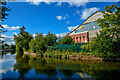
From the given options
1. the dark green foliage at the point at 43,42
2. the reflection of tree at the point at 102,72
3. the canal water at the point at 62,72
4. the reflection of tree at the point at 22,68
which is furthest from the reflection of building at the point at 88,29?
the reflection of tree at the point at 22,68

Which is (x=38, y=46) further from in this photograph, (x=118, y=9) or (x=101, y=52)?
(x=118, y=9)

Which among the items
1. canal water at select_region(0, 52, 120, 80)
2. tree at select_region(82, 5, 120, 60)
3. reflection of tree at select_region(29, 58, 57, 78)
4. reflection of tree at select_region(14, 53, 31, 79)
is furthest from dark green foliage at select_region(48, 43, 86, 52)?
reflection of tree at select_region(14, 53, 31, 79)

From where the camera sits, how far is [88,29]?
2422 centimetres

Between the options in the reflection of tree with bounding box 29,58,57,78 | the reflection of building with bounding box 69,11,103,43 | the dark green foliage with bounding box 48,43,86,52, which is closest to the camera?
the reflection of tree with bounding box 29,58,57,78

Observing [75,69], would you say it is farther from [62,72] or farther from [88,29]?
[88,29]

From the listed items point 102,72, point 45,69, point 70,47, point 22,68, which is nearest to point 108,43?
point 102,72

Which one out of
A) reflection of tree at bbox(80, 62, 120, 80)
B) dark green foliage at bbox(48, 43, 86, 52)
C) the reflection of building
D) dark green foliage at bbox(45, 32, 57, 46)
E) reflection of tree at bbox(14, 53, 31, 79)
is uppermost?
the reflection of building

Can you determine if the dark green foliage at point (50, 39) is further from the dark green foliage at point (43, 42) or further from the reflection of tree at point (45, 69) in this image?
the reflection of tree at point (45, 69)

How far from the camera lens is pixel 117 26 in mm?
14266

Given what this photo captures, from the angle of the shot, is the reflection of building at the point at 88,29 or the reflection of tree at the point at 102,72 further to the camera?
the reflection of building at the point at 88,29

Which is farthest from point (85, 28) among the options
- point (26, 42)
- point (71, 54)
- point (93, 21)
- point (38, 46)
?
point (26, 42)

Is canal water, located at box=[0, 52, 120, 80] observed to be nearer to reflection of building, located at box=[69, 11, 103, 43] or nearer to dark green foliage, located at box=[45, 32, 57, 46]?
dark green foliage, located at box=[45, 32, 57, 46]

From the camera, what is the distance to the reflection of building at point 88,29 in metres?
22.5

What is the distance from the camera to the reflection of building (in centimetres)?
2245
